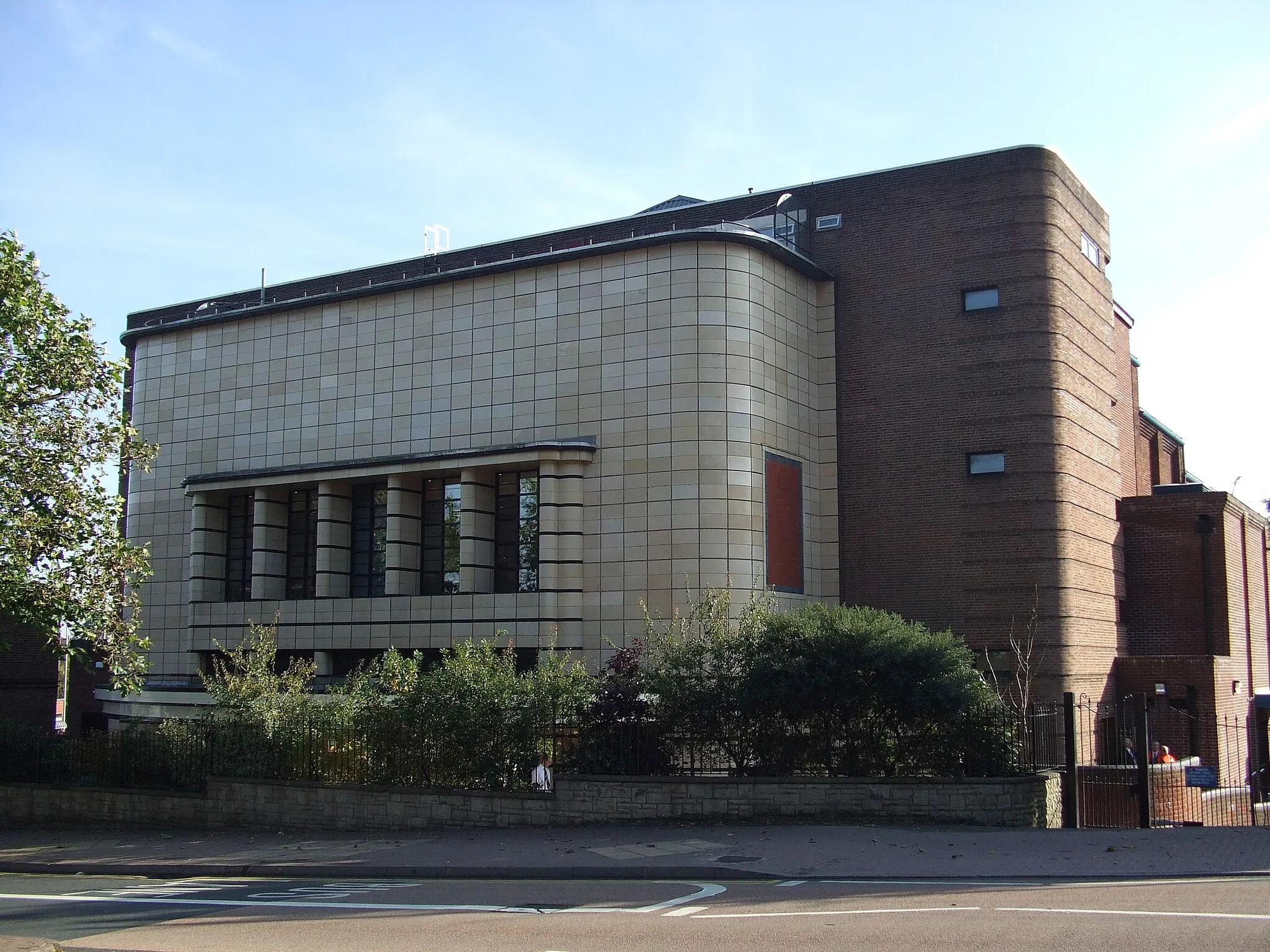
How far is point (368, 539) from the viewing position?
3456 centimetres

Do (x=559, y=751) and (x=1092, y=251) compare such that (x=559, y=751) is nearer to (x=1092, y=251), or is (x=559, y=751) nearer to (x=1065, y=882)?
(x=1065, y=882)

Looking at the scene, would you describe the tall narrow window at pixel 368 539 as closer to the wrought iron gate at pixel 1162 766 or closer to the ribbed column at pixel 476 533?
the ribbed column at pixel 476 533

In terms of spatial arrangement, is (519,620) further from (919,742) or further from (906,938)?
(906,938)

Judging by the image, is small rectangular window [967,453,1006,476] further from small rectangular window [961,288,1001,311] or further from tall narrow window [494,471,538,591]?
tall narrow window [494,471,538,591]

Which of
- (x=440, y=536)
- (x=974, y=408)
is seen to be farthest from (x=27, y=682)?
(x=974, y=408)

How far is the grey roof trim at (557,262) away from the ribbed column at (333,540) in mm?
5521

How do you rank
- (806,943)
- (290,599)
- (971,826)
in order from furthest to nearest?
(290,599), (971,826), (806,943)

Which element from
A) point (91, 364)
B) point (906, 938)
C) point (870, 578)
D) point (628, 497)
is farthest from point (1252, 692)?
point (91, 364)

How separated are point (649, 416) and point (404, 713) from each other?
11221 millimetres

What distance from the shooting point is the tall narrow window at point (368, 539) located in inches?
1353

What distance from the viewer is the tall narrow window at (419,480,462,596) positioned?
33125 mm

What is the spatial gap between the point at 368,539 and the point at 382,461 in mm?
2887

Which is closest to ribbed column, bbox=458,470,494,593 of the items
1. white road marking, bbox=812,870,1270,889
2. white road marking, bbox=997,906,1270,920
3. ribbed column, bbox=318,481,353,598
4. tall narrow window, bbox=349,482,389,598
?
tall narrow window, bbox=349,482,389,598

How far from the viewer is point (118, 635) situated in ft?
75.7
